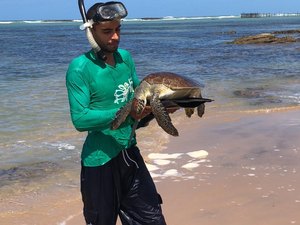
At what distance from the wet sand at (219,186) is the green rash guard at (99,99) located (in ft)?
5.68

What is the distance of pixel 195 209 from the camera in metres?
4.91

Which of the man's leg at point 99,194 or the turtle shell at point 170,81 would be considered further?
the turtle shell at point 170,81

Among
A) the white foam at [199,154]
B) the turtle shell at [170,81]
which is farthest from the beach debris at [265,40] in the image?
→ the turtle shell at [170,81]

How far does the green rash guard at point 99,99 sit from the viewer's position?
3033 mm

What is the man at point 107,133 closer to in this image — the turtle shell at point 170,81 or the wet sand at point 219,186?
the turtle shell at point 170,81

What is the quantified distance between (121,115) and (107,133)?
255 mm

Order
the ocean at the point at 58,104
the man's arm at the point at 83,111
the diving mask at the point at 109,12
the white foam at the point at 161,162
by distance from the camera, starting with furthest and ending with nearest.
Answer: the ocean at the point at 58,104, the white foam at the point at 161,162, the diving mask at the point at 109,12, the man's arm at the point at 83,111

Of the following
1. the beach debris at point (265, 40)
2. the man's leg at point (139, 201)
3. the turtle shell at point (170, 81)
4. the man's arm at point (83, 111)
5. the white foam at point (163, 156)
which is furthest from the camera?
the beach debris at point (265, 40)

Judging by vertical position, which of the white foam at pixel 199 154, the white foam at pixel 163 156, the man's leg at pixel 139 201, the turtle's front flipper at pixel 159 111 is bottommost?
the white foam at pixel 163 156

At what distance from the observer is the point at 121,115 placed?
303cm

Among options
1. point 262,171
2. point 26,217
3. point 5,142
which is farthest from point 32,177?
point 262,171

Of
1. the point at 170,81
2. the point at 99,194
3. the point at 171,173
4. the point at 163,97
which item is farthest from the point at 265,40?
the point at 99,194

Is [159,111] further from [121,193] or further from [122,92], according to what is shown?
[121,193]

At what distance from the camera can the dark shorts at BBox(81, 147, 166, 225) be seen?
3248mm
